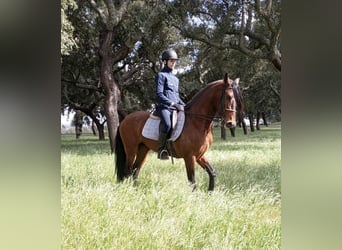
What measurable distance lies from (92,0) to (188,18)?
57cm

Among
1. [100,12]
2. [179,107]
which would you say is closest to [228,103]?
[179,107]

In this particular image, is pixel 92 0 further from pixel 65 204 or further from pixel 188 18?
pixel 65 204

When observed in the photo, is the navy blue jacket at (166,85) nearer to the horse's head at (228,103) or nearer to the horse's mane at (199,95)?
the horse's mane at (199,95)

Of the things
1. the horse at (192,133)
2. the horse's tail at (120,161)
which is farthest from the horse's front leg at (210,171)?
the horse's tail at (120,161)

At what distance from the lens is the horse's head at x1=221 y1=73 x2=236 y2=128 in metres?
1.99

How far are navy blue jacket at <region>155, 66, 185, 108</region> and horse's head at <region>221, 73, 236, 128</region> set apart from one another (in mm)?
279

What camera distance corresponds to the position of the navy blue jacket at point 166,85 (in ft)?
6.58

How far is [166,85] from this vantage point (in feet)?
6.61

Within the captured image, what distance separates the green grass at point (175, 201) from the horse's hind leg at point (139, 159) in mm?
39

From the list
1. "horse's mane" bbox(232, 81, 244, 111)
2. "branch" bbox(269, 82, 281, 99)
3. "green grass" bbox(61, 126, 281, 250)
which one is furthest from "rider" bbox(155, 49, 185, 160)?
"branch" bbox(269, 82, 281, 99)
